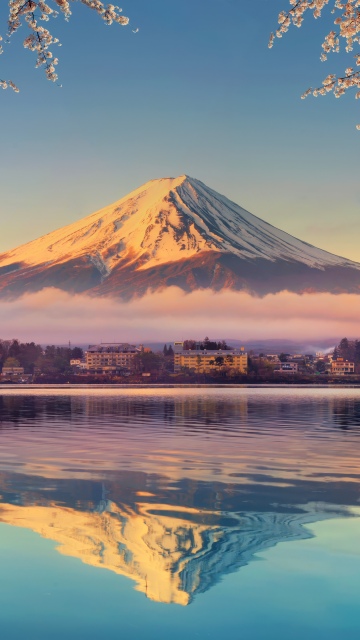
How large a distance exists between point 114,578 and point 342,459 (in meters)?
14.9

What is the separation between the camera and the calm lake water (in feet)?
29.6

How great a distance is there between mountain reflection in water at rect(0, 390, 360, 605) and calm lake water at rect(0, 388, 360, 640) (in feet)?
0.12

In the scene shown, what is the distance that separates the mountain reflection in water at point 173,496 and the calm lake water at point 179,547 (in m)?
0.04

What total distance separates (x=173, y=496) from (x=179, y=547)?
481cm

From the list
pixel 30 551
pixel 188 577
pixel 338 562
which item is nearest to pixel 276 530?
pixel 338 562

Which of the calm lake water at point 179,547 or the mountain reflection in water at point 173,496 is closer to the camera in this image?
the calm lake water at point 179,547

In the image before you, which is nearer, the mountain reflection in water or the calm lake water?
the calm lake water

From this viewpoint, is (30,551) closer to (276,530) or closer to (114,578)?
(114,578)

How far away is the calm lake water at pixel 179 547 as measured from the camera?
9.01m

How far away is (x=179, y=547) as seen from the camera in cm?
1209

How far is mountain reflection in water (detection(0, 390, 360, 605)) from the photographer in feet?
37.9

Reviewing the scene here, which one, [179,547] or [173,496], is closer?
[179,547]

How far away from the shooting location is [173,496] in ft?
55.4

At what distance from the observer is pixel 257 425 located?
137 feet
